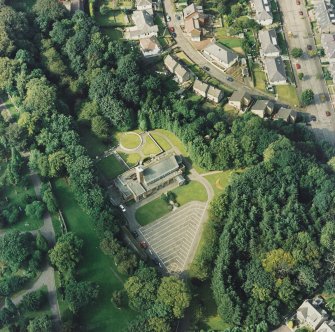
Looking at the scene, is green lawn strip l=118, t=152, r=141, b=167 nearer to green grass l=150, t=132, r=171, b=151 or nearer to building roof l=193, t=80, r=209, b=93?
green grass l=150, t=132, r=171, b=151

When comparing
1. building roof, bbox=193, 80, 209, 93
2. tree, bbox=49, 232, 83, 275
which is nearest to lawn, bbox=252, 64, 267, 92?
building roof, bbox=193, 80, 209, 93

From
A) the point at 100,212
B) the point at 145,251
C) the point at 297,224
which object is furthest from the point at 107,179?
the point at 297,224

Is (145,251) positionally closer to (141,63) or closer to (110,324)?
(110,324)

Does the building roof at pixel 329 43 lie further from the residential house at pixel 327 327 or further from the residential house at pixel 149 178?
the residential house at pixel 327 327

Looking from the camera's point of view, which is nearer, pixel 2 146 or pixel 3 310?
pixel 3 310

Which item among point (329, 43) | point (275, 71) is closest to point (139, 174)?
point (275, 71)

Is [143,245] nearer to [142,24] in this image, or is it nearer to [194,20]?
[142,24]

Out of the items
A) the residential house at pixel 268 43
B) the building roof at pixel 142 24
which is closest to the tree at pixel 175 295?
the residential house at pixel 268 43
